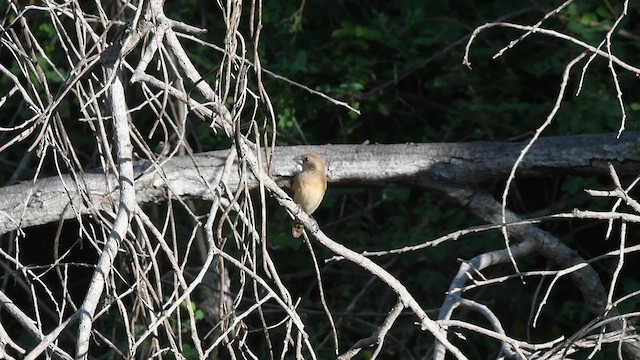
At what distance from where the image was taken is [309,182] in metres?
4.53

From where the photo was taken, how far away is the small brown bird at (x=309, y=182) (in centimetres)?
420

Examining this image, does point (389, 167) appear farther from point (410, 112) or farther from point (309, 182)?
point (410, 112)

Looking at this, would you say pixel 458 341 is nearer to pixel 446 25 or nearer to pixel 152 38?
pixel 446 25

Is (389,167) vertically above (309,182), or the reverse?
(389,167)

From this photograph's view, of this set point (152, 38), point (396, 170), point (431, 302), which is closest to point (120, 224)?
point (152, 38)

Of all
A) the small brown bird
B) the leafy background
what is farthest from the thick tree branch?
the leafy background

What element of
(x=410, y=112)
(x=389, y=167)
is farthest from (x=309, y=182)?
(x=410, y=112)

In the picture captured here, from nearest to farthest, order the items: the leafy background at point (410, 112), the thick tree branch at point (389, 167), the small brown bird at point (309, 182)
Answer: the thick tree branch at point (389, 167) → the small brown bird at point (309, 182) → the leafy background at point (410, 112)

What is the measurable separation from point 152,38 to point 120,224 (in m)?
0.47

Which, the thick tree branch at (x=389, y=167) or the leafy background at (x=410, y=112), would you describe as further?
the leafy background at (x=410, y=112)

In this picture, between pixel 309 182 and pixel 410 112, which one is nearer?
pixel 309 182

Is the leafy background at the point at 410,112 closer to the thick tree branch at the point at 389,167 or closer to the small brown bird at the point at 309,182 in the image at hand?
the small brown bird at the point at 309,182

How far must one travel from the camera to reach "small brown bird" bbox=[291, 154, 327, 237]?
165 inches

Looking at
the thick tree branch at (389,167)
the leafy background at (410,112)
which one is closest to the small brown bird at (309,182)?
the thick tree branch at (389,167)
